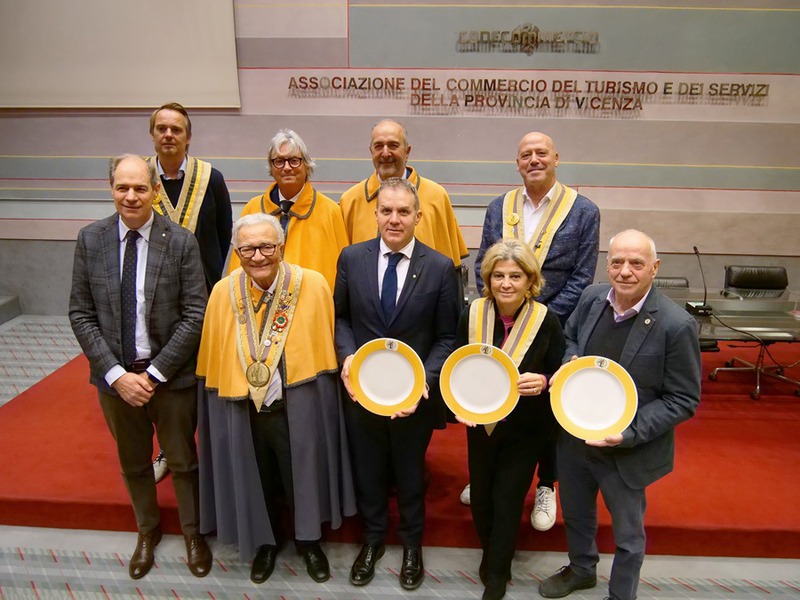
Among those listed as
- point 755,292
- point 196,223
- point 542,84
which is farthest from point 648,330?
point 542,84

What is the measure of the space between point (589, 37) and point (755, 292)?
2615 mm

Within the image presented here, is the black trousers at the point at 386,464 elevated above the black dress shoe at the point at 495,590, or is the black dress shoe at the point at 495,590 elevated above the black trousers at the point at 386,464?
the black trousers at the point at 386,464

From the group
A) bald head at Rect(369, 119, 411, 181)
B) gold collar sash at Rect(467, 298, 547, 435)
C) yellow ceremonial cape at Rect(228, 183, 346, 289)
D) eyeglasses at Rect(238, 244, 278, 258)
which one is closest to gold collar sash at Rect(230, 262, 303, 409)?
eyeglasses at Rect(238, 244, 278, 258)

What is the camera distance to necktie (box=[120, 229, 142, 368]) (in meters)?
2.12

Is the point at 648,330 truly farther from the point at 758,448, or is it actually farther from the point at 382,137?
the point at 758,448

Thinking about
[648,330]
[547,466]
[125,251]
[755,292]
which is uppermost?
[125,251]

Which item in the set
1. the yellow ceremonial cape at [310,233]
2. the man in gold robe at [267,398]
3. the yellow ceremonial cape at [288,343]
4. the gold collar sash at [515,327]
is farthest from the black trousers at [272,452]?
the gold collar sash at [515,327]

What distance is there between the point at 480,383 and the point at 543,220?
92cm

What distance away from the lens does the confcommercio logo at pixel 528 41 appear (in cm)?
482

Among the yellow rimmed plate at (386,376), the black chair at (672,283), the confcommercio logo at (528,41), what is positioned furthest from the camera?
the confcommercio logo at (528,41)

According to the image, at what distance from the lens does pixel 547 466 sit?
2.63 meters

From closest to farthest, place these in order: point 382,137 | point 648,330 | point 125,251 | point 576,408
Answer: point 648,330 < point 576,408 < point 125,251 < point 382,137

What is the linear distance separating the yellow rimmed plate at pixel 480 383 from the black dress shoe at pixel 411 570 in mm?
801

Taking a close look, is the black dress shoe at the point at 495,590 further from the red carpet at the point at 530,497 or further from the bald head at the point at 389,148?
the bald head at the point at 389,148
